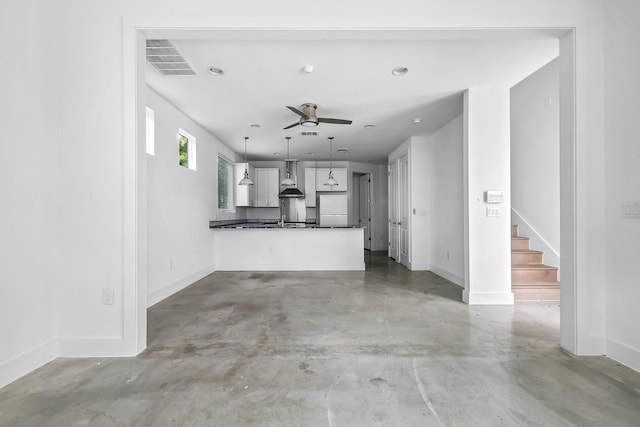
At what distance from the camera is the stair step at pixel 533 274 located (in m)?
4.14

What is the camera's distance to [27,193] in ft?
7.00

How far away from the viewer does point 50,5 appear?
231 cm

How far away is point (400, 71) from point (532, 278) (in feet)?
10.8

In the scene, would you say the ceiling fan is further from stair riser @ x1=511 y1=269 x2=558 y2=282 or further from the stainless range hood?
the stainless range hood

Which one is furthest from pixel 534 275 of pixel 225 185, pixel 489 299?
pixel 225 185

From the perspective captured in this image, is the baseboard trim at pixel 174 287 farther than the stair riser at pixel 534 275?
No

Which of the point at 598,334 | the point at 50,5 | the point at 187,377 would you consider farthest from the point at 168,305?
the point at 598,334

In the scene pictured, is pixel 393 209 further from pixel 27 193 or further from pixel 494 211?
pixel 27 193

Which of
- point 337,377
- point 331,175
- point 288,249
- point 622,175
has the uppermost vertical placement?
point 331,175

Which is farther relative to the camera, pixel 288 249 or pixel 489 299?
pixel 288 249

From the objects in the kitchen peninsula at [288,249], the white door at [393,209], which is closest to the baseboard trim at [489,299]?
the kitchen peninsula at [288,249]

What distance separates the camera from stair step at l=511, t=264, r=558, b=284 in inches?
163

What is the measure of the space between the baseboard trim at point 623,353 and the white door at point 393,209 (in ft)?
16.0

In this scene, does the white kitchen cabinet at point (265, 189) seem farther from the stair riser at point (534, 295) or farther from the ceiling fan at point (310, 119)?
the stair riser at point (534, 295)
